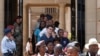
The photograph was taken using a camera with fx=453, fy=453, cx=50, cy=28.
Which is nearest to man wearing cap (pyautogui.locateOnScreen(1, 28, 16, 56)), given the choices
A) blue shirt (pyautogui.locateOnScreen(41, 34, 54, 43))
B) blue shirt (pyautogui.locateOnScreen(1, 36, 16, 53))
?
blue shirt (pyautogui.locateOnScreen(1, 36, 16, 53))

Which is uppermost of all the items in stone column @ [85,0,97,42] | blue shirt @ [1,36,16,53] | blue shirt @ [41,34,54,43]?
stone column @ [85,0,97,42]

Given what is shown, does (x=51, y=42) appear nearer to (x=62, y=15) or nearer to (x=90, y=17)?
(x=90, y=17)

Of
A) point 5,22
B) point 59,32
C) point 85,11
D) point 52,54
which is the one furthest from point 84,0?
point 52,54

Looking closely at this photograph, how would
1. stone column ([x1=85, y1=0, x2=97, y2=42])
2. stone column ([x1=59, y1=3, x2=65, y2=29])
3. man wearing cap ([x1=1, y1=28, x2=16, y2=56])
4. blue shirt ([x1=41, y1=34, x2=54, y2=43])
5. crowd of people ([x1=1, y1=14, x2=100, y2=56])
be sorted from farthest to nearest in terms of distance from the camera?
1. stone column ([x1=59, y1=3, x2=65, y2=29])
2. stone column ([x1=85, y1=0, x2=97, y2=42])
3. man wearing cap ([x1=1, y1=28, x2=16, y2=56])
4. blue shirt ([x1=41, y1=34, x2=54, y2=43])
5. crowd of people ([x1=1, y1=14, x2=100, y2=56])

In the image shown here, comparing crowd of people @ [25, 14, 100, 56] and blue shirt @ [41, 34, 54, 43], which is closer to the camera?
crowd of people @ [25, 14, 100, 56]

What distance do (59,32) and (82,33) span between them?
1004 millimetres

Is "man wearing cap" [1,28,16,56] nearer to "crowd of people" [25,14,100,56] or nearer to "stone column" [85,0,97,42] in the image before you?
"crowd of people" [25,14,100,56]

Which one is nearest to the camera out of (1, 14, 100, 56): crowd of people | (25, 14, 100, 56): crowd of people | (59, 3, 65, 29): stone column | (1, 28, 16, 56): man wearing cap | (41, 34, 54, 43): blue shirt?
(25, 14, 100, 56): crowd of people

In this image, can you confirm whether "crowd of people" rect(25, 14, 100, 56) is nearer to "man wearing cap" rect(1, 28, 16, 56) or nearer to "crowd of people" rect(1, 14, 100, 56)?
"crowd of people" rect(1, 14, 100, 56)

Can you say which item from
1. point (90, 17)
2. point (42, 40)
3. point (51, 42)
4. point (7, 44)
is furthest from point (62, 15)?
point (51, 42)

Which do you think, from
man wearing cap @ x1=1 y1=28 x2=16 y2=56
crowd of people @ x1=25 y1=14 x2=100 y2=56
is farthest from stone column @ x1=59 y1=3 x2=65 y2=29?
man wearing cap @ x1=1 y1=28 x2=16 y2=56

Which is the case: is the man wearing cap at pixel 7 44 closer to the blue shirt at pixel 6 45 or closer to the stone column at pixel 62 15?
the blue shirt at pixel 6 45

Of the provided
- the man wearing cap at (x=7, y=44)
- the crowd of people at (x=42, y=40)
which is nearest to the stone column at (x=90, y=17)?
the crowd of people at (x=42, y=40)

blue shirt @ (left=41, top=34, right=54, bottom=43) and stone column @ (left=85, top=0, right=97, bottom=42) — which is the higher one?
stone column @ (left=85, top=0, right=97, bottom=42)
